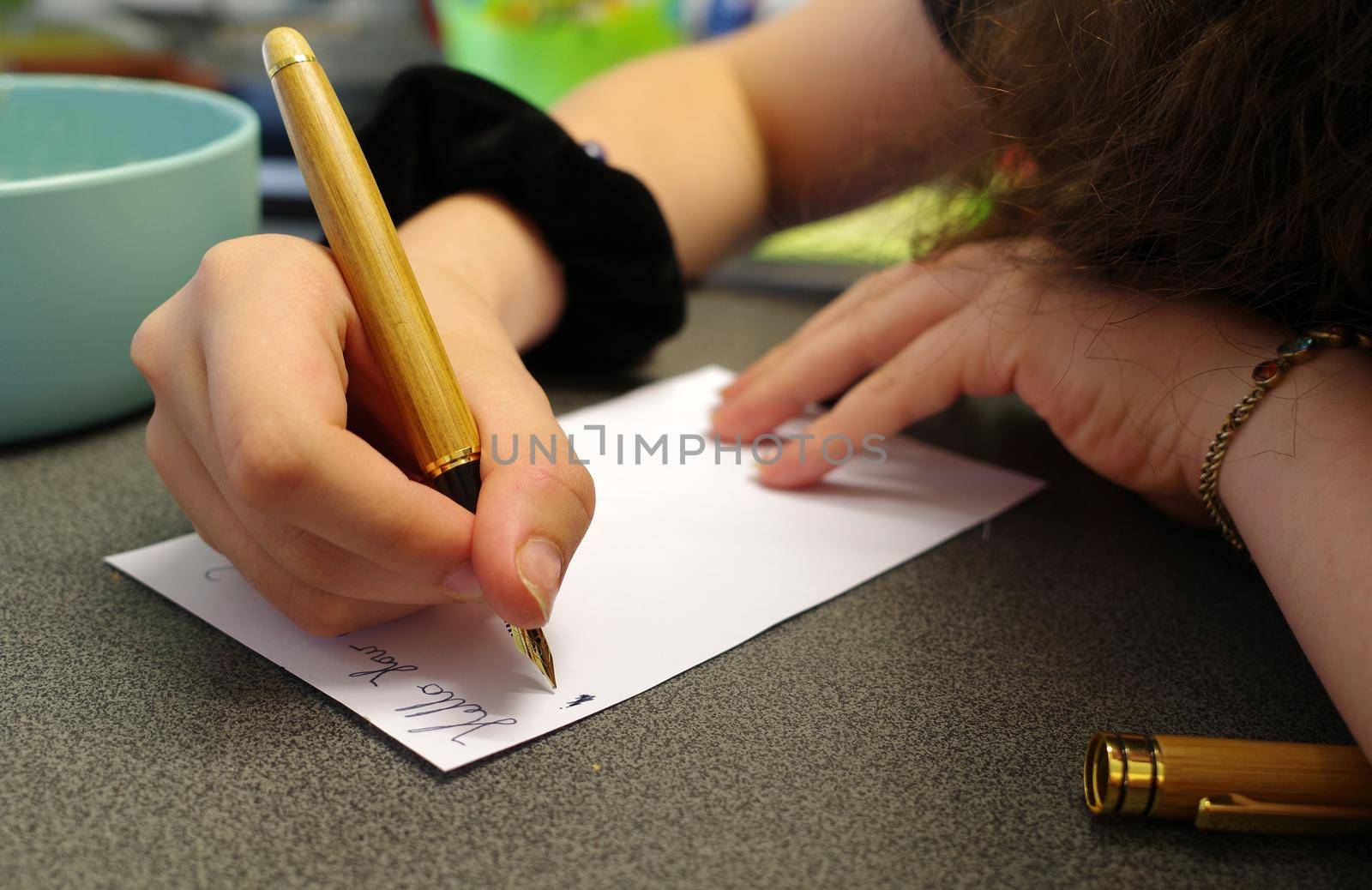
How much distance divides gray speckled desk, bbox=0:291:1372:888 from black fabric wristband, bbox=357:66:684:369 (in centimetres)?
19

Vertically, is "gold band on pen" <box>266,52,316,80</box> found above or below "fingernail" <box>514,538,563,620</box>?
above

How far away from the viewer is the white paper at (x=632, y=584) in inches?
11.3

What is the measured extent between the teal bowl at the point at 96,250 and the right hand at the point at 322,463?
12cm

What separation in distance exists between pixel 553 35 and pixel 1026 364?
24.4 inches

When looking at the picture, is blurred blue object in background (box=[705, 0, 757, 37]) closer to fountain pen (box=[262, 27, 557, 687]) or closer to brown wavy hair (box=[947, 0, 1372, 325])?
brown wavy hair (box=[947, 0, 1372, 325])

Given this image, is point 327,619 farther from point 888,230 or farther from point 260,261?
point 888,230

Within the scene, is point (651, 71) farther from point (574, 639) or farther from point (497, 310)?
point (574, 639)

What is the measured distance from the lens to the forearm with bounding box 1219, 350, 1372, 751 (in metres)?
0.27

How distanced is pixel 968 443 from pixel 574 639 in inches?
9.7

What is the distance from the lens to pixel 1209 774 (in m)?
0.26

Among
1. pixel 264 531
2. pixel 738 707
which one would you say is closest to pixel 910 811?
pixel 738 707

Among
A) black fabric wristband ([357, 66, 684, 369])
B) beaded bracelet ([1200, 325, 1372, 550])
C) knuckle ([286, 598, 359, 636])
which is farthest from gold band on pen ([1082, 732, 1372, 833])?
black fabric wristband ([357, 66, 684, 369])

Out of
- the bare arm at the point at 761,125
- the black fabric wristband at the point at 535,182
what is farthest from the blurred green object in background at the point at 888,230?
the black fabric wristband at the point at 535,182

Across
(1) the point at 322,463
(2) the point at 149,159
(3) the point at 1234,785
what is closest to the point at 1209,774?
(3) the point at 1234,785
